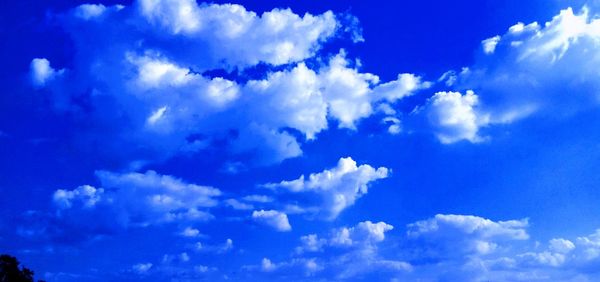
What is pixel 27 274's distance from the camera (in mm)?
137375

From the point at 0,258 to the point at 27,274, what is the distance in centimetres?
724

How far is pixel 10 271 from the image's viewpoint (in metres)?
134

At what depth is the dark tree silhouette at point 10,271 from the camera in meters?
133

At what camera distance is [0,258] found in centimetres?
13325

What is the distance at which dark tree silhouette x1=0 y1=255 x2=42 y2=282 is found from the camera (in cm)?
13275
